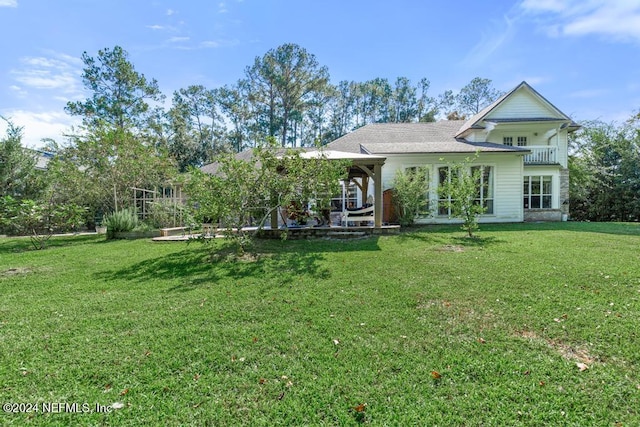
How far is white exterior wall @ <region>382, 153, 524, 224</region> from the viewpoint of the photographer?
47.6 feet

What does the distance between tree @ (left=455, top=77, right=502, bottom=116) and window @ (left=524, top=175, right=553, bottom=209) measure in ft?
97.7

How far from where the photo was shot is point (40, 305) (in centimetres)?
460

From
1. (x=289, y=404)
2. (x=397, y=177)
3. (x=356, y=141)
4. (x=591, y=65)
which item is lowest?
(x=289, y=404)

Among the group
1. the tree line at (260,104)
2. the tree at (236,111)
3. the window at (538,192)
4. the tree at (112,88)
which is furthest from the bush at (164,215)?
the tree at (236,111)

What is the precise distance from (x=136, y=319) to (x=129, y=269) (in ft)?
10.6

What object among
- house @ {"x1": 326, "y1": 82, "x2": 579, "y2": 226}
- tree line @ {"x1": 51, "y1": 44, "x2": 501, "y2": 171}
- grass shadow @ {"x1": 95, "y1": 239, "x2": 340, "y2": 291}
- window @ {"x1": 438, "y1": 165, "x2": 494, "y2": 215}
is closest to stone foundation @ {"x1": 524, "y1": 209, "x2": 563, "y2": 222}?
house @ {"x1": 326, "y1": 82, "x2": 579, "y2": 226}

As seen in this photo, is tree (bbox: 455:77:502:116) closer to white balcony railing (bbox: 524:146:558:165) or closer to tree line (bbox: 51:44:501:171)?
tree line (bbox: 51:44:501:171)

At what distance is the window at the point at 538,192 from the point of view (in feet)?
53.0

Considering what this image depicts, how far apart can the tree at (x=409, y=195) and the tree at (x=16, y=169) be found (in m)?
17.6

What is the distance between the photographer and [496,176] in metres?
14.7

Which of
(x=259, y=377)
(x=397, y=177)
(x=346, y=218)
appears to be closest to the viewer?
(x=259, y=377)

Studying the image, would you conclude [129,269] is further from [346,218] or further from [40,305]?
[346,218]

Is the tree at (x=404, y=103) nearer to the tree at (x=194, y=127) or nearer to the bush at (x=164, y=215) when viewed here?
the tree at (x=194, y=127)

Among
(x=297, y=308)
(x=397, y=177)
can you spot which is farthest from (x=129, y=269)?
(x=397, y=177)
